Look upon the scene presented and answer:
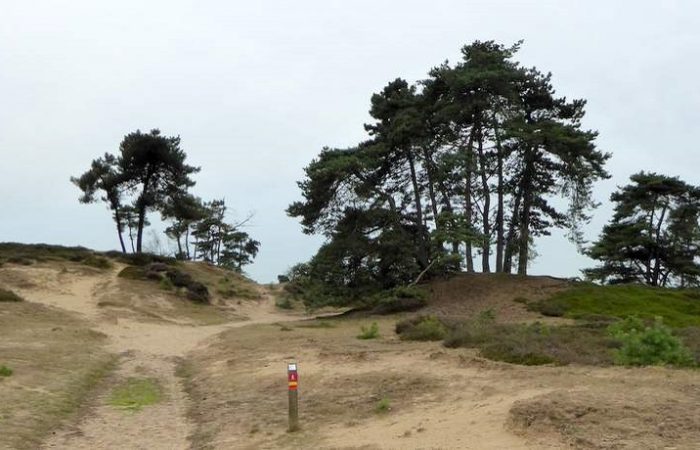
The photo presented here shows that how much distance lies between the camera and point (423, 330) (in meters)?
19.4

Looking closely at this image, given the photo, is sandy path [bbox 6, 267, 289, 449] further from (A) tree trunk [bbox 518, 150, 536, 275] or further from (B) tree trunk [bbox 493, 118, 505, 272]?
(A) tree trunk [bbox 518, 150, 536, 275]

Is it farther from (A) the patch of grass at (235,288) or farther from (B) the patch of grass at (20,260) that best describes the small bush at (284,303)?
(B) the patch of grass at (20,260)

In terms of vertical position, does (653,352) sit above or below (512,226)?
below

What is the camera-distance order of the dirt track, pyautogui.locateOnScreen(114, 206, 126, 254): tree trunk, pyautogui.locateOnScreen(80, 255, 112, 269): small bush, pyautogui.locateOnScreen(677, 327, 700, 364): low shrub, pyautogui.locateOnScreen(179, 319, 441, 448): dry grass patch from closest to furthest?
the dirt track
pyautogui.locateOnScreen(179, 319, 441, 448): dry grass patch
pyautogui.locateOnScreen(677, 327, 700, 364): low shrub
pyautogui.locateOnScreen(80, 255, 112, 269): small bush
pyautogui.locateOnScreen(114, 206, 126, 254): tree trunk

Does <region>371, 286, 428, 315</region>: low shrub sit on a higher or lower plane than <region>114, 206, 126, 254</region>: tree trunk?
lower

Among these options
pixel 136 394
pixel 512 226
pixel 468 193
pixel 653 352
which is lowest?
pixel 136 394

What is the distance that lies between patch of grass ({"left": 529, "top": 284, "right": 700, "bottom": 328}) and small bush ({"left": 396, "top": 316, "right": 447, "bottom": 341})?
918cm

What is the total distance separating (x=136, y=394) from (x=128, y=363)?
4.91 meters

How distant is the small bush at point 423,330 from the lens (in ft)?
61.3

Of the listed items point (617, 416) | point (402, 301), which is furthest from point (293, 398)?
point (402, 301)

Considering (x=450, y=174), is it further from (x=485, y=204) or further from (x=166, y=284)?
(x=166, y=284)

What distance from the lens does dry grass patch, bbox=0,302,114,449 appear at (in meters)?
9.56

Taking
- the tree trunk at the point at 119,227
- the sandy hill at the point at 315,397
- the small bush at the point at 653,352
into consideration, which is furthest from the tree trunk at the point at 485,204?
the tree trunk at the point at 119,227

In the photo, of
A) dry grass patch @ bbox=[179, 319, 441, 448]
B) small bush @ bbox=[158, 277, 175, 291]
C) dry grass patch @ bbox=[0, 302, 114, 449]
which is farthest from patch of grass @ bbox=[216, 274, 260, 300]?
dry grass patch @ bbox=[179, 319, 441, 448]
